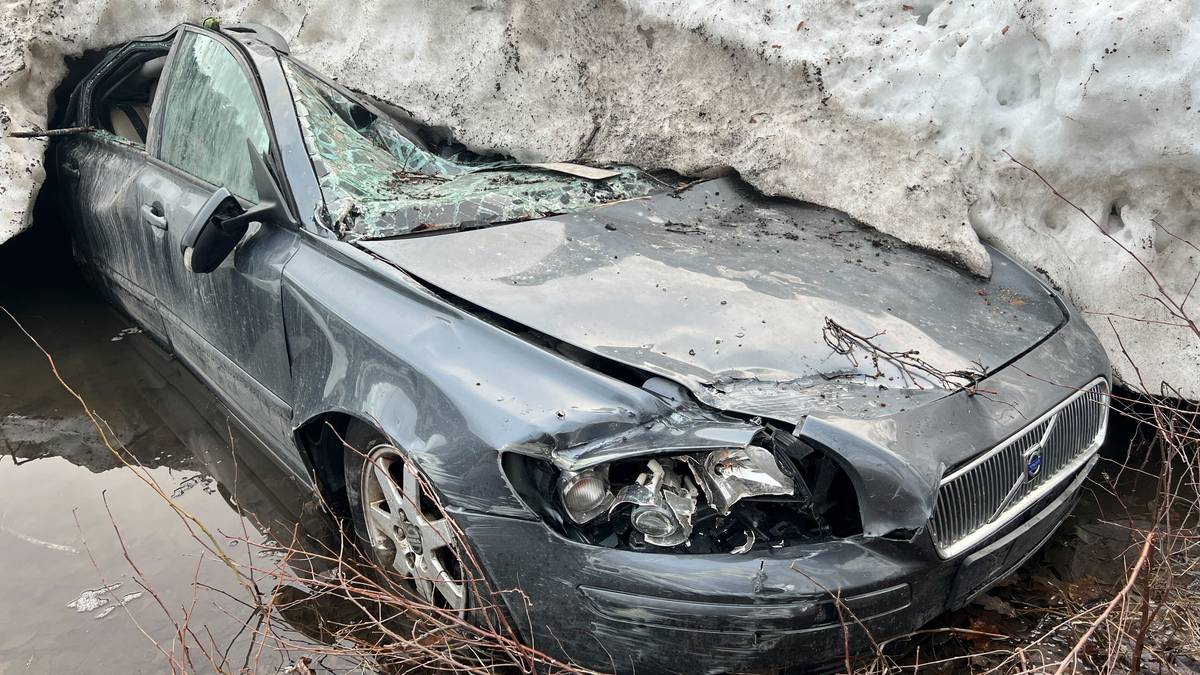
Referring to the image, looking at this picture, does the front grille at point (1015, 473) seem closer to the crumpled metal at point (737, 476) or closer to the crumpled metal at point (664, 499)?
the crumpled metal at point (737, 476)

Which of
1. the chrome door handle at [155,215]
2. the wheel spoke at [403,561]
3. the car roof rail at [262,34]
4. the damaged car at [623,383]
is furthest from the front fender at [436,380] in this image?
the car roof rail at [262,34]

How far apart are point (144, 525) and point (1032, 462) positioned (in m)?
2.83

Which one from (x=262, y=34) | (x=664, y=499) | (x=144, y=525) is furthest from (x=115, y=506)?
(x=664, y=499)

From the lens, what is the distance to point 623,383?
190cm

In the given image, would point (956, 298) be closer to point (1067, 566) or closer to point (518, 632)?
point (1067, 566)

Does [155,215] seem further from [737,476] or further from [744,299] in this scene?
[737,476]

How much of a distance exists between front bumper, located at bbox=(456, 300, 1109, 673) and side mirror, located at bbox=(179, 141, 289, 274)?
1.26m

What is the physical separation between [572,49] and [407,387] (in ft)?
9.43

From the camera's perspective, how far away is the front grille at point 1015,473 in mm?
1872

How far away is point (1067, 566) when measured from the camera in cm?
261

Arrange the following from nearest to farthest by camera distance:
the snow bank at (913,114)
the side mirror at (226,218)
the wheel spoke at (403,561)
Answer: the wheel spoke at (403,561)
the side mirror at (226,218)
the snow bank at (913,114)

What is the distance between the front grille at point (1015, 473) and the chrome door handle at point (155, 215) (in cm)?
287

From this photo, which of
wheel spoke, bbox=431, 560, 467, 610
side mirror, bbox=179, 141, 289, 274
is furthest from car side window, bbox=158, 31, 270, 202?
wheel spoke, bbox=431, 560, 467, 610

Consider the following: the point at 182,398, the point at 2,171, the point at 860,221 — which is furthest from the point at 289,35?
the point at 860,221
